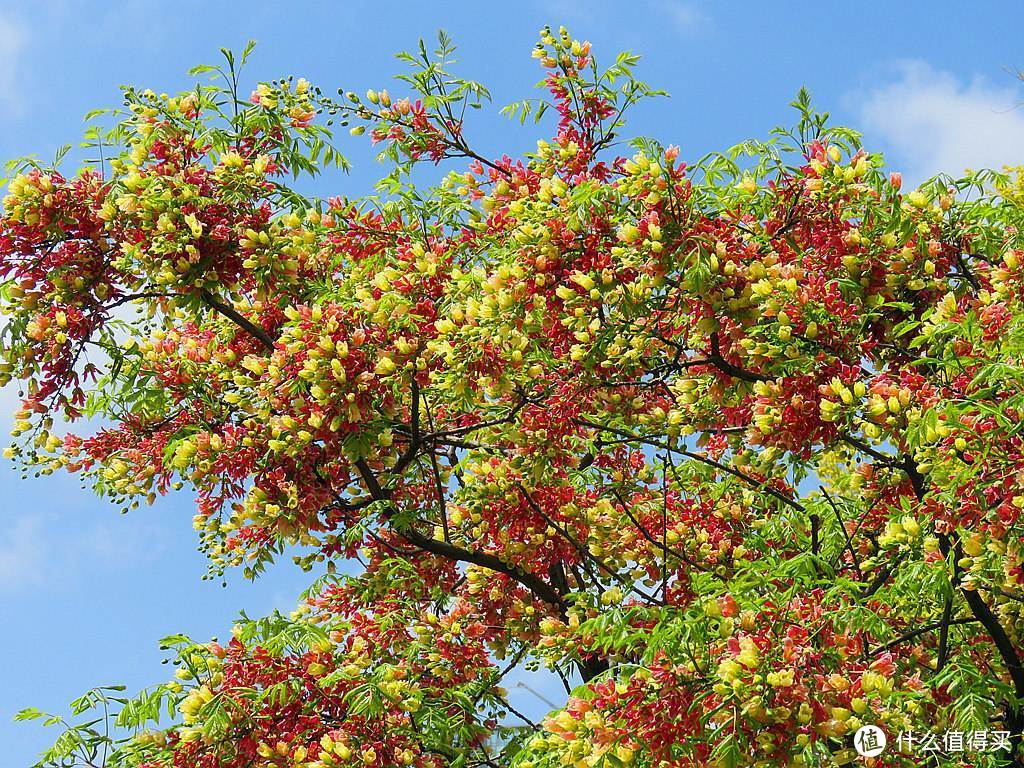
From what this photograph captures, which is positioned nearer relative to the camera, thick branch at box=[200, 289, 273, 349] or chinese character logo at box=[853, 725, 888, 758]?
chinese character logo at box=[853, 725, 888, 758]

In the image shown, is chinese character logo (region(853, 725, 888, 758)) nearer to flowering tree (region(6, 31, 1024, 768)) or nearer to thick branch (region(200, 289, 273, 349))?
flowering tree (region(6, 31, 1024, 768))

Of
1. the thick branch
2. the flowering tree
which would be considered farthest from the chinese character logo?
the thick branch

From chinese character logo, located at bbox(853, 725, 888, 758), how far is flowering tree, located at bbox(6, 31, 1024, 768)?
0.16 ft

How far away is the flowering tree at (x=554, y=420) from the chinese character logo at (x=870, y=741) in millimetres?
48

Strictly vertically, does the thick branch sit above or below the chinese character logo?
above

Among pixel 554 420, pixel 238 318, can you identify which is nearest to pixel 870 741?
pixel 554 420

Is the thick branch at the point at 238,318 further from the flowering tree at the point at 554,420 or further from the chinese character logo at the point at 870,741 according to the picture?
the chinese character logo at the point at 870,741

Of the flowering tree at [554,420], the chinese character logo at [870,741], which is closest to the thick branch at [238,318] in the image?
the flowering tree at [554,420]

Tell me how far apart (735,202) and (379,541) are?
9.35ft

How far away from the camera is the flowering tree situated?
A: 14.5 feet

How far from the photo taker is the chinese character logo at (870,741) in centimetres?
429

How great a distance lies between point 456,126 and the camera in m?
7.55

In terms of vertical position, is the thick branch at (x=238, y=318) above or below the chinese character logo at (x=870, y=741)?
above

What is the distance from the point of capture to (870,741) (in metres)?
4.36
